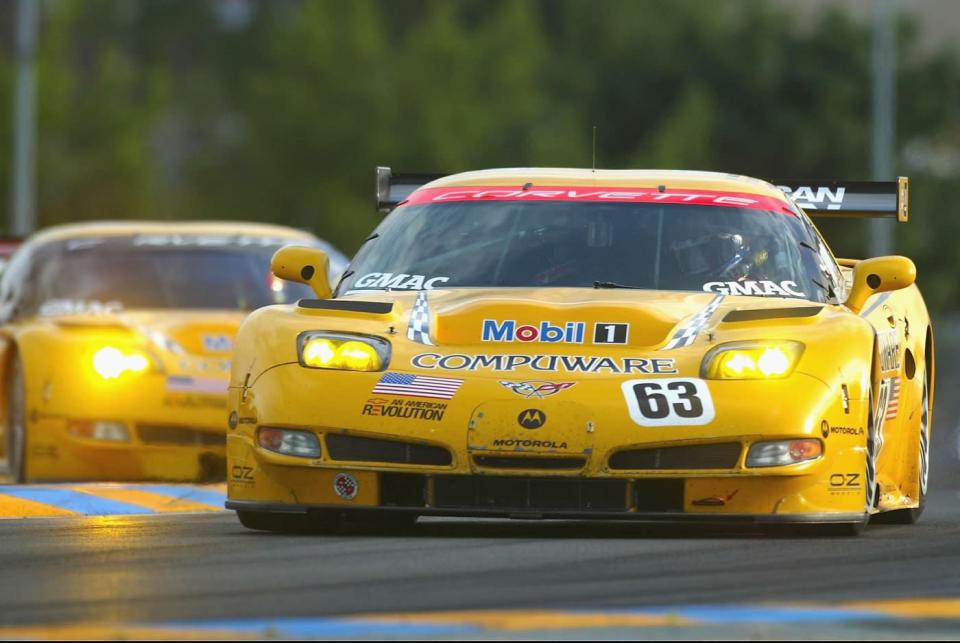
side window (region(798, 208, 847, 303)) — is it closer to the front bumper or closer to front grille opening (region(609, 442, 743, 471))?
front grille opening (region(609, 442, 743, 471))

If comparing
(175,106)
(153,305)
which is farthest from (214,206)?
(153,305)

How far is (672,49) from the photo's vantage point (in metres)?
64.2

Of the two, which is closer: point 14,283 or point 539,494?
point 539,494

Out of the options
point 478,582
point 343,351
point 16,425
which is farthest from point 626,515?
point 16,425

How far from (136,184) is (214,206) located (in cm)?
1500

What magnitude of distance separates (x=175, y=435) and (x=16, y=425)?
0.90 m

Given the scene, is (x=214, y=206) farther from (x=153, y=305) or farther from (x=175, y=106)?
(x=153, y=305)

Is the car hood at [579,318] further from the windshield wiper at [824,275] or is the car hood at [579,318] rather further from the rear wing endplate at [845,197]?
the rear wing endplate at [845,197]

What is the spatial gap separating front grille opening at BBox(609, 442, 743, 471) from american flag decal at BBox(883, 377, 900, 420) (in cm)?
122

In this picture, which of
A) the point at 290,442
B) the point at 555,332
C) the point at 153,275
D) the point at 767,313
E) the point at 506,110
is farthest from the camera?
the point at 506,110

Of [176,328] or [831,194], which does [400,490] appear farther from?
[176,328]

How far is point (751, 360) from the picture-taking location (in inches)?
345

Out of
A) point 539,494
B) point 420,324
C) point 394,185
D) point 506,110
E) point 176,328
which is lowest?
point 506,110

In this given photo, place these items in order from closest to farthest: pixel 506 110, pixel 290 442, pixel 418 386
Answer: pixel 418 386 < pixel 290 442 < pixel 506 110
